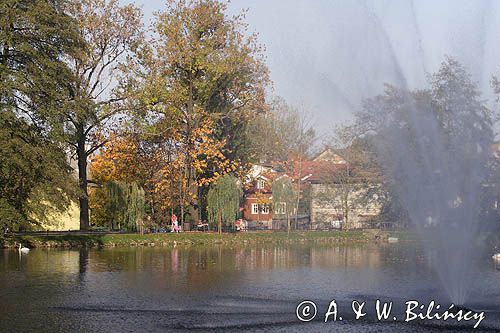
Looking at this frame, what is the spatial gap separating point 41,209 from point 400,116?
24815 mm

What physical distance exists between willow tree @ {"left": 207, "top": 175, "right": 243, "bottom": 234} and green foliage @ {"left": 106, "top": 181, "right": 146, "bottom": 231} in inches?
227

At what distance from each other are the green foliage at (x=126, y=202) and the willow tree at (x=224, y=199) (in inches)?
227

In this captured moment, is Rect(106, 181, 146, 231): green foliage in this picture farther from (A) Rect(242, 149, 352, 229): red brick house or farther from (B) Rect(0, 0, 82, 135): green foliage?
(B) Rect(0, 0, 82, 135): green foliage

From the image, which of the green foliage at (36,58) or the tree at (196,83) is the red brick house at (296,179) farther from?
the green foliage at (36,58)

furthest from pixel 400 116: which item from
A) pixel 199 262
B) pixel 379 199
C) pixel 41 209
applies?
pixel 379 199

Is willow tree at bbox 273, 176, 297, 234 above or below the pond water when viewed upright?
above

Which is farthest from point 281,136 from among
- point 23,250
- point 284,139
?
point 23,250

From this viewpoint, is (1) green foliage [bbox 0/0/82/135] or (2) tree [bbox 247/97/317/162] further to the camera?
(2) tree [bbox 247/97/317/162]

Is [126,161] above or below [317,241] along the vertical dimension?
above

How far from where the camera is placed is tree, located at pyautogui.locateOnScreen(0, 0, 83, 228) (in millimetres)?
37938

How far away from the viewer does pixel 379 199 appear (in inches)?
2709

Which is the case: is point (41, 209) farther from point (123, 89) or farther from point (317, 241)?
point (317, 241)

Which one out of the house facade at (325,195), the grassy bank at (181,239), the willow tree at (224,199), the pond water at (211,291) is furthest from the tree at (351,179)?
the pond water at (211,291)

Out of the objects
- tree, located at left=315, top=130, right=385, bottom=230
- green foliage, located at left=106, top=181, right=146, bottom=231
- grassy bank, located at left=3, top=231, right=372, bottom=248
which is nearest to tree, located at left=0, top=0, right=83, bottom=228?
grassy bank, located at left=3, top=231, right=372, bottom=248
